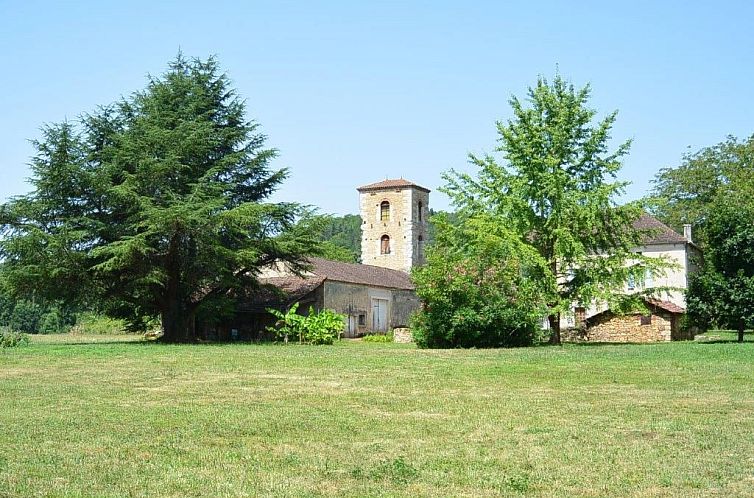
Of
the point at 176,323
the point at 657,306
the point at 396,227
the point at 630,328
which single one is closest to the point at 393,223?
the point at 396,227

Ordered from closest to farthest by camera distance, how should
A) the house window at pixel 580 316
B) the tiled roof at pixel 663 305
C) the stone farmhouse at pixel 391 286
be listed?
the tiled roof at pixel 663 305 < the stone farmhouse at pixel 391 286 < the house window at pixel 580 316

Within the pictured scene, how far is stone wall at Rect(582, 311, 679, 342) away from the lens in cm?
4200

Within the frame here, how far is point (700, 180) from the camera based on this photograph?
64.5m

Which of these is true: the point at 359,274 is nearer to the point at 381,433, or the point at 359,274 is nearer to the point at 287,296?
the point at 287,296

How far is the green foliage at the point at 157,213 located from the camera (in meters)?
36.6

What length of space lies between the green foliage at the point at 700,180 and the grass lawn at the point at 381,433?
46136mm

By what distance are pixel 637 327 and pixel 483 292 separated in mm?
11671

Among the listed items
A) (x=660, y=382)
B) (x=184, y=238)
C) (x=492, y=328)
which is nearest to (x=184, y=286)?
(x=184, y=238)

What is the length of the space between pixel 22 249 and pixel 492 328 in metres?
19.4

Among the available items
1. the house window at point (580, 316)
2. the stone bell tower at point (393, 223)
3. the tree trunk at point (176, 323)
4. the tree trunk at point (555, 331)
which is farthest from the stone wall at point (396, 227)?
the tree trunk at point (555, 331)

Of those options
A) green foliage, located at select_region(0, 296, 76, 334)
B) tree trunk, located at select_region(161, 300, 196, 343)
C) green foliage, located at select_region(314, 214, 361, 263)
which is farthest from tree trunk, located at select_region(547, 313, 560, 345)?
green foliage, located at select_region(314, 214, 361, 263)

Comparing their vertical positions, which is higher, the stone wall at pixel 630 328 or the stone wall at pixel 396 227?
the stone wall at pixel 396 227

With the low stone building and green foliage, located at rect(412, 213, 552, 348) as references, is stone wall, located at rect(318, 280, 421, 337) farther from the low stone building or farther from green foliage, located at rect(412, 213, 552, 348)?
green foliage, located at rect(412, 213, 552, 348)

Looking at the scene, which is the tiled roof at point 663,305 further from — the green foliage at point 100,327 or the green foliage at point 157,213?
the green foliage at point 100,327
